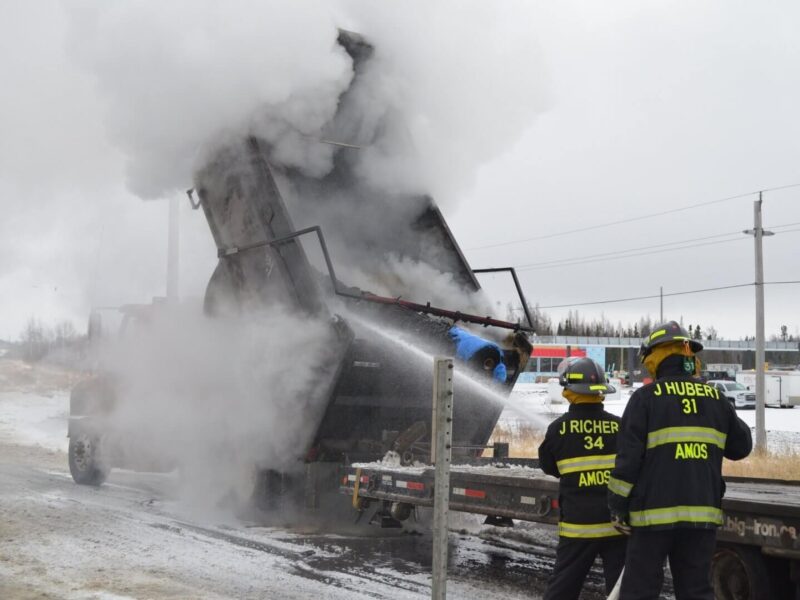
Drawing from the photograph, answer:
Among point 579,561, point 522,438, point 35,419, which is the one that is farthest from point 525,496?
point 35,419

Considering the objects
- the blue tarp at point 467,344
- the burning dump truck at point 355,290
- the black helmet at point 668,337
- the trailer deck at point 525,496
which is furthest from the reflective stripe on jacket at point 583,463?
the blue tarp at point 467,344

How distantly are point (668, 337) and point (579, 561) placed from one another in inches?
48.6

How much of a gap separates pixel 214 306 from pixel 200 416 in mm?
1223

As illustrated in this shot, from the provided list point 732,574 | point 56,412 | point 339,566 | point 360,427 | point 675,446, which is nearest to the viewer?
point 675,446

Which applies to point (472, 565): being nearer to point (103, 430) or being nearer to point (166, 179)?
point (166, 179)

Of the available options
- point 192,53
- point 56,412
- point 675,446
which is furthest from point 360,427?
point 56,412

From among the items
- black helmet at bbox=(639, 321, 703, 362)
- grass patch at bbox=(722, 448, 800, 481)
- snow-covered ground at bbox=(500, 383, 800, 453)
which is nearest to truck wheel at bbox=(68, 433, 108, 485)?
snow-covered ground at bbox=(500, 383, 800, 453)

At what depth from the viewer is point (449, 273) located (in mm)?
9500

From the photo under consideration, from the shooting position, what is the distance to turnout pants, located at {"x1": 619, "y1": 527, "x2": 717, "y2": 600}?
13.0 feet

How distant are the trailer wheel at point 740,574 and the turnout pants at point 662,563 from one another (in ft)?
3.52

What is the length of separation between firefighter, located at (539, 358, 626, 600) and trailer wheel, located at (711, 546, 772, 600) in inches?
36.3

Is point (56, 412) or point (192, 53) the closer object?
point (192, 53)

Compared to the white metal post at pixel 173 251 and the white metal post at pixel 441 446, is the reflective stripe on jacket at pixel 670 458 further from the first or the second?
Answer: the white metal post at pixel 173 251

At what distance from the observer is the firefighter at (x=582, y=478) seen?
4.46m
